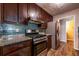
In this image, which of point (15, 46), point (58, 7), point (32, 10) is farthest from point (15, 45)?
point (58, 7)

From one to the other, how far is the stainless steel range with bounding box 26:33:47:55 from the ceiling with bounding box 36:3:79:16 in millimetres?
479

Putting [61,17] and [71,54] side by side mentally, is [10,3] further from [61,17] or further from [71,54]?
[71,54]

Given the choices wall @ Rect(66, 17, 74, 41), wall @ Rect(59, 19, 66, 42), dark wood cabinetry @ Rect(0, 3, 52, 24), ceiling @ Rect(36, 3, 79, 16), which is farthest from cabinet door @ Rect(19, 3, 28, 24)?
wall @ Rect(66, 17, 74, 41)

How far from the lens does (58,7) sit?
1514 millimetres

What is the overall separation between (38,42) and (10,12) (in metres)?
0.69

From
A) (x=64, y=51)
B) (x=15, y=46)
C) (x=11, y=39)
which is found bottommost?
(x=64, y=51)

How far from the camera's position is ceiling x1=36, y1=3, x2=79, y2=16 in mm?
1465

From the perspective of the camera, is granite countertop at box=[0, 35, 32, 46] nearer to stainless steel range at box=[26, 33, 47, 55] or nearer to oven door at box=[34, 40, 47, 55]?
stainless steel range at box=[26, 33, 47, 55]

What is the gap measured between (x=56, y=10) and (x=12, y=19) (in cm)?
76

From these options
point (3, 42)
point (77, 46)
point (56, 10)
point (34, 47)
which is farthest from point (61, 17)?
point (3, 42)

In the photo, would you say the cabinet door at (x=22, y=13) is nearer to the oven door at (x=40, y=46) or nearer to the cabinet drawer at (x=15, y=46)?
the cabinet drawer at (x=15, y=46)

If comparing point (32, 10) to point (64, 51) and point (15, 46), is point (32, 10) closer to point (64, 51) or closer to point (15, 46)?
point (15, 46)

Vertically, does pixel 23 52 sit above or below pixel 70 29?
below

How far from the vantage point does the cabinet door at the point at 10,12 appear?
131cm
